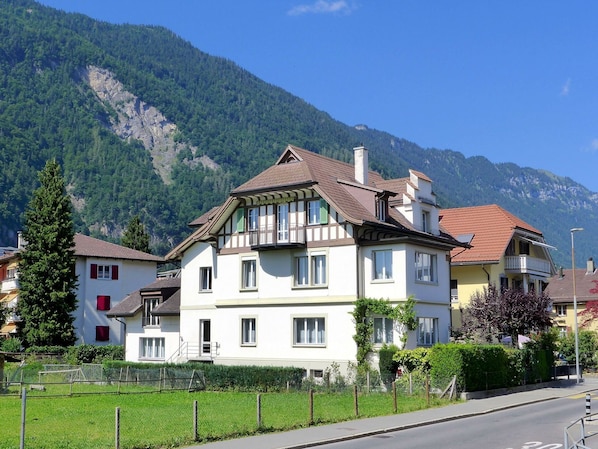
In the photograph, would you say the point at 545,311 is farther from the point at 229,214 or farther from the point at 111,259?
the point at 111,259

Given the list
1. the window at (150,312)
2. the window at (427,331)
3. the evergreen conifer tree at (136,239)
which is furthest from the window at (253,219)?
the evergreen conifer tree at (136,239)

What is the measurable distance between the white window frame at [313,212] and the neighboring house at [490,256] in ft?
43.7

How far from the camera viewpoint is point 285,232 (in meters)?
46.4

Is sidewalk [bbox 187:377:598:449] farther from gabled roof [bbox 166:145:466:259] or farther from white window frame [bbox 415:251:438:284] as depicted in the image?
gabled roof [bbox 166:145:466:259]

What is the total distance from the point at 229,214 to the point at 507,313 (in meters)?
17.9

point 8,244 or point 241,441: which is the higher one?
point 8,244

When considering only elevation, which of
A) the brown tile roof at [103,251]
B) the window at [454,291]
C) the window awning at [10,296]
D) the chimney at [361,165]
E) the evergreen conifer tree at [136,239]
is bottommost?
the window at [454,291]

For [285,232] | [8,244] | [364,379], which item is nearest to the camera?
[364,379]

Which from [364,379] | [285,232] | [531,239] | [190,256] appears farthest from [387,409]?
[531,239]

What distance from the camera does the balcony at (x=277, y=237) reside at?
45.4 m

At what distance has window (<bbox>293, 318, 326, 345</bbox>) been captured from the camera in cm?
4475

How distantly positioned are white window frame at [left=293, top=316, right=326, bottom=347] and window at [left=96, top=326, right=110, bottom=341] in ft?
118

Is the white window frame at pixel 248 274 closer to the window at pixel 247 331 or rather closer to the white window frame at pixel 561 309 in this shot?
the window at pixel 247 331

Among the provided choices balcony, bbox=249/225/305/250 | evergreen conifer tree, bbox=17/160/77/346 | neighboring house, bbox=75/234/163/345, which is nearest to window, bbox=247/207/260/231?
balcony, bbox=249/225/305/250
